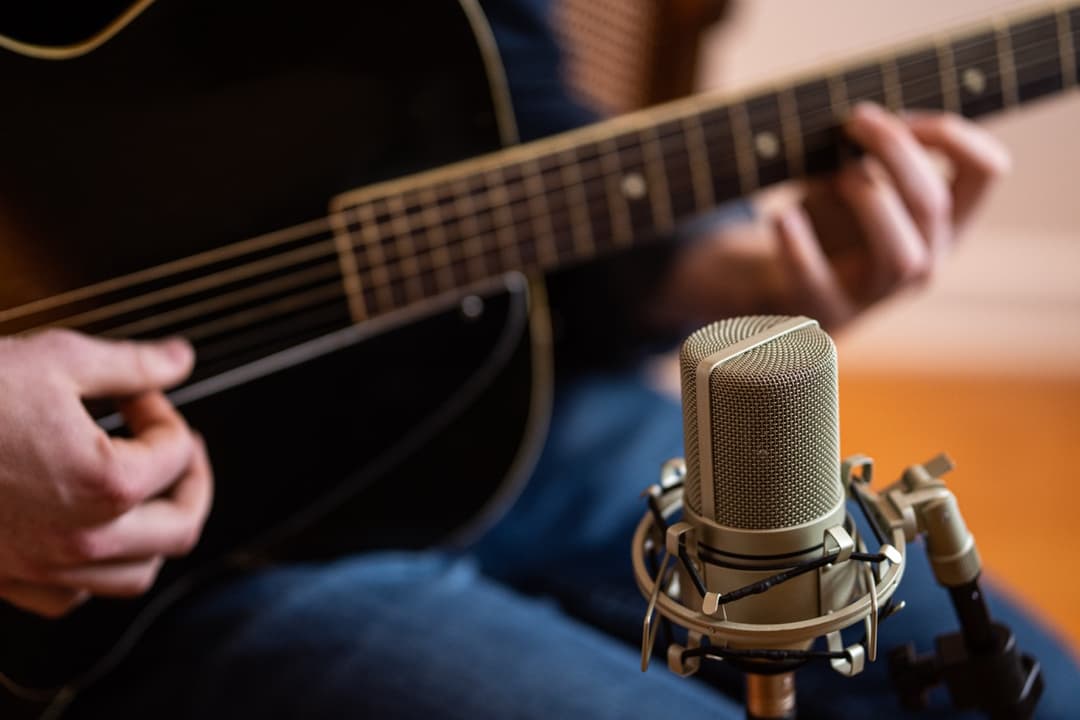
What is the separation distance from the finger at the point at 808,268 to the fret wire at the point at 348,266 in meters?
0.36

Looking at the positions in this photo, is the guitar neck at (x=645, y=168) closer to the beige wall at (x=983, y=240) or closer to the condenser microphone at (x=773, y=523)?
the condenser microphone at (x=773, y=523)

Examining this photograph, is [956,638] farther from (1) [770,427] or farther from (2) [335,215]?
(2) [335,215]

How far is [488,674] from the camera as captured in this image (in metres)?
0.59

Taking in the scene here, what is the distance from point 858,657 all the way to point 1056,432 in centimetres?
159

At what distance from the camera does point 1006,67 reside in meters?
0.78

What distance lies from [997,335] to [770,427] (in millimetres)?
1878

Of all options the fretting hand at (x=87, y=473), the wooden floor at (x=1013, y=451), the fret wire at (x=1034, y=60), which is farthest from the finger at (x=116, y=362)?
the wooden floor at (x=1013, y=451)

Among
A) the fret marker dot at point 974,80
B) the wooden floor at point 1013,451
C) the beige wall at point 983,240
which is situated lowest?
the wooden floor at point 1013,451

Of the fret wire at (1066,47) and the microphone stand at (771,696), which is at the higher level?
the fret wire at (1066,47)

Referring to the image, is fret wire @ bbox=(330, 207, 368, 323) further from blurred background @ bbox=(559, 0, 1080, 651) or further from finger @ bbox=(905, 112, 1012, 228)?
blurred background @ bbox=(559, 0, 1080, 651)

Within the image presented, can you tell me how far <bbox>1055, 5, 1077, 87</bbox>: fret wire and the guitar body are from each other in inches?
18.8

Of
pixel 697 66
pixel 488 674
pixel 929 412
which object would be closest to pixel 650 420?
pixel 488 674

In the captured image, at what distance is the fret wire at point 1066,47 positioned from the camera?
785mm

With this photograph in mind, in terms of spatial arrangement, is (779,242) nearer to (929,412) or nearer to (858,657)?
(858,657)
